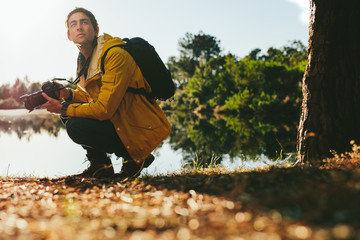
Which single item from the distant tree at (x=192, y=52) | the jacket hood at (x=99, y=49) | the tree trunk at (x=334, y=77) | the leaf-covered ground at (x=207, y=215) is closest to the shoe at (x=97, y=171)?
the jacket hood at (x=99, y=49)

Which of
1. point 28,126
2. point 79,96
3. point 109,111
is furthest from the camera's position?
point 28,126

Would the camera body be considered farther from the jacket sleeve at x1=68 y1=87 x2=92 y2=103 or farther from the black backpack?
the black backpack

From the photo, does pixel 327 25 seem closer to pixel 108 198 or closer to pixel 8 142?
pixel 108 198

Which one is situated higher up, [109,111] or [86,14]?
[86,14]

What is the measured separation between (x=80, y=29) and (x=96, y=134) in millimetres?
1180

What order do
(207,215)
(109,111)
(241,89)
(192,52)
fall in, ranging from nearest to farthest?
(207,215), (109,111), (241,89), (192,52)

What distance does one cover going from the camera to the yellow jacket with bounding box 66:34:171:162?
2.90 m

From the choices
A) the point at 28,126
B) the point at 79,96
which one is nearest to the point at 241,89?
the point at 28,126

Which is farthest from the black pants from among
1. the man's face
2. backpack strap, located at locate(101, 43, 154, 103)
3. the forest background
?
the forest background

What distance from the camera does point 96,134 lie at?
3135 millimetres

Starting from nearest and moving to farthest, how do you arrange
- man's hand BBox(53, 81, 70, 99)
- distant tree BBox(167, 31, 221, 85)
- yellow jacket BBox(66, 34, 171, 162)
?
yellow jacket BBox(66, 34, 171, 162) → man's hand BBox(53, 81, 70, 99) → distant tree BBox(167, 31, 221, 85)

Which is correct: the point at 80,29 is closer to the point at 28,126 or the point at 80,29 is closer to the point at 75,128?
the point at 75,128

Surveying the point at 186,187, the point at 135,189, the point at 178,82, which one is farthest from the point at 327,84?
the point at 178,82

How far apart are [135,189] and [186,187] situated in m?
0.42
